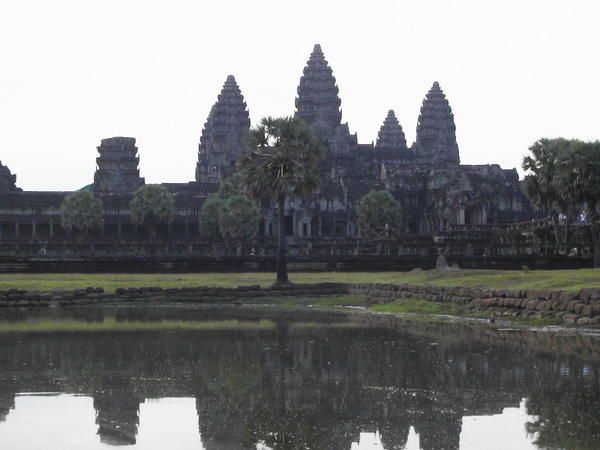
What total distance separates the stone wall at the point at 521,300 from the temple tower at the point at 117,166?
122 meters

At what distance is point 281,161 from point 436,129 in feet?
448

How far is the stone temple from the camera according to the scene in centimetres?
13438

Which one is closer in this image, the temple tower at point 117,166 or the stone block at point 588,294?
the stone block at point 588,294

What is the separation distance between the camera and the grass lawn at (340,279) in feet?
110

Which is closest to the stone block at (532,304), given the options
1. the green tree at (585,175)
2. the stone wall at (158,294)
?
the stone wall at (158,294)

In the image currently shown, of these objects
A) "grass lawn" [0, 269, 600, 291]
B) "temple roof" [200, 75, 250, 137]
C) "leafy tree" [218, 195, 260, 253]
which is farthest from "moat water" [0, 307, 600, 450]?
"temple roof" [200, 75, 250, 137]

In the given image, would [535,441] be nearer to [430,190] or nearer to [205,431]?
[205,431]

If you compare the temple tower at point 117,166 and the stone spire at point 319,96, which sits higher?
the stone spire at point 319,96

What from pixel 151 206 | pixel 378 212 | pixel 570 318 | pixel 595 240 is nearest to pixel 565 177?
pixel 595 240

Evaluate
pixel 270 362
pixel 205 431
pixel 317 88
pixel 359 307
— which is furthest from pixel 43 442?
pixel 317 88

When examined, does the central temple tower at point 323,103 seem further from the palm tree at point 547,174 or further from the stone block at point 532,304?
the stone block at point 532,304

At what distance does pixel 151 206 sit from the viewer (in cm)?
12788

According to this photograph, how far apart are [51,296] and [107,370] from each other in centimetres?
2164

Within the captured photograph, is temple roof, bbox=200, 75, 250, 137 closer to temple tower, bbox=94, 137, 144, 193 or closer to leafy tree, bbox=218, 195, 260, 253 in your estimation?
temple tower, bbox=94, 137, 144, 193
